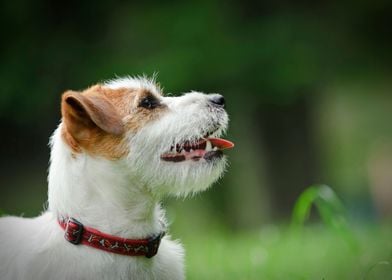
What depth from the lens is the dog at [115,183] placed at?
381 centimetres

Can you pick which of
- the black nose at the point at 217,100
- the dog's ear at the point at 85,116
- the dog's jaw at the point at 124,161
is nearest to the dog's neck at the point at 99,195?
the dog's jaw at the point at 124,161

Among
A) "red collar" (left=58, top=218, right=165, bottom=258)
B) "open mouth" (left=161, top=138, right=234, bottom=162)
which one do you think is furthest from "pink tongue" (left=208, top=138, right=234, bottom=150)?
"red collar" (left=58, top=218, right=165, bottom=258)

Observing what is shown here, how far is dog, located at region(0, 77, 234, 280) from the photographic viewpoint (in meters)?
3.81

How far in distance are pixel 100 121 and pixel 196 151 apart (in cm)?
61

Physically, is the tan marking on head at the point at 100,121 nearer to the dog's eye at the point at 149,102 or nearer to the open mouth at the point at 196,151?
the dog's eye at the point at 149,102

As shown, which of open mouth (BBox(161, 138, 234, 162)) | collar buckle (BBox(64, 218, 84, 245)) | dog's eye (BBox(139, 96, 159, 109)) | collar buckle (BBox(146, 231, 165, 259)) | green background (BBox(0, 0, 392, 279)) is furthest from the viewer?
green background (BBox(0, 0, 392, 279))

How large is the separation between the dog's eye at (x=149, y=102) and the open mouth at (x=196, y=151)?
1.02 feet

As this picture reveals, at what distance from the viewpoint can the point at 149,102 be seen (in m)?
4.21

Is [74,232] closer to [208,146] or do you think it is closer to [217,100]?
[208,146]

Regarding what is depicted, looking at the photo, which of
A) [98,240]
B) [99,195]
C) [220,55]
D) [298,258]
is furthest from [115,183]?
[220,55]

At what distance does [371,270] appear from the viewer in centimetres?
447

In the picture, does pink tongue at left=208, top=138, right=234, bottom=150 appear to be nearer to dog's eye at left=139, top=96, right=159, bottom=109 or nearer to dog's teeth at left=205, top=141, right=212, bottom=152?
dog's teeth at left=205, top=141, right=212, bottom=152

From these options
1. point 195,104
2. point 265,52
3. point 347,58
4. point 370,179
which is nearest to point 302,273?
point 195,104

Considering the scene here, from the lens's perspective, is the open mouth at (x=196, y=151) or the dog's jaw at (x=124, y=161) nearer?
the dog's jaw at (x=124, y=161)
